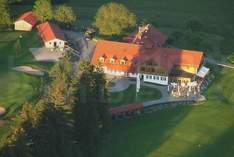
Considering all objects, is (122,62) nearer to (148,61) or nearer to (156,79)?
(148,61)

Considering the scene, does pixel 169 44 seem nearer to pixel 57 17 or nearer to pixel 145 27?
pixel 145 27

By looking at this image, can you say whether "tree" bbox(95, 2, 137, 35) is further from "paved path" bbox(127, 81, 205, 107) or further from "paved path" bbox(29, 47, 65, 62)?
"paved path" bbox(127, 81, 205, 107)

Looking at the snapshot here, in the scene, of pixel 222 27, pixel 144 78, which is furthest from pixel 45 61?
pixel 222 27

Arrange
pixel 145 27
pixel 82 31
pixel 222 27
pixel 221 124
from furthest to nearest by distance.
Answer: pixel 222 27
pixel 82 31
pixel 145 27
pixel 221 124

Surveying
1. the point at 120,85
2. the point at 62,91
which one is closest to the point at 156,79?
the point at 120,85

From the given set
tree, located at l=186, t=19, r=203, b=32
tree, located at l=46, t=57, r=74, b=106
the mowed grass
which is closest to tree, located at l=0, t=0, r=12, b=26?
tree, located at l=186, t=19, r=203, b=32

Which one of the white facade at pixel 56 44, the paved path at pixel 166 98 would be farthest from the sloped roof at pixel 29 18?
the paved path at pixel 166 98
